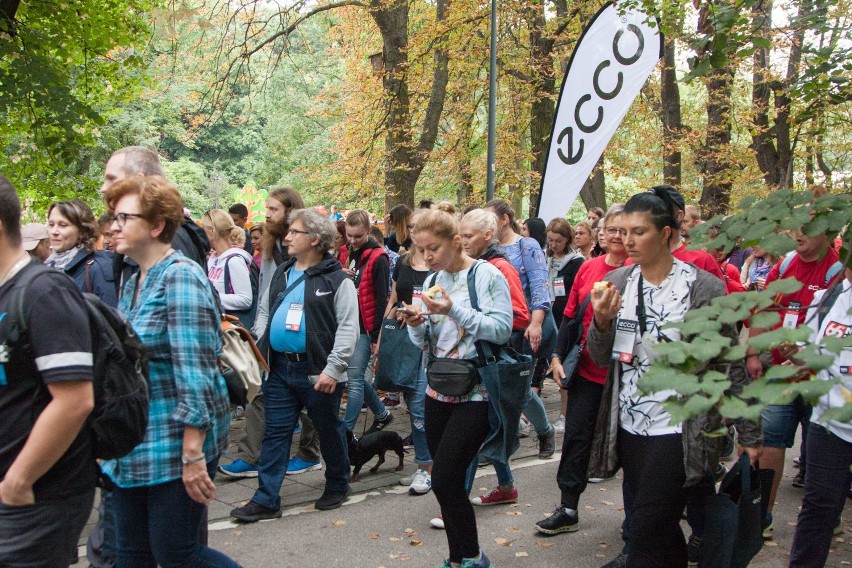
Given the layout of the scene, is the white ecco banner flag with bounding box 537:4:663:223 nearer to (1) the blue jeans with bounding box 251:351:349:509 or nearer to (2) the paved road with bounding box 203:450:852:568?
(2) the paved road with bounding box 203:450:852:568

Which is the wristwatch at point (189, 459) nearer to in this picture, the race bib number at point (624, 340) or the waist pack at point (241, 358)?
the waist pack at point (241, 358)

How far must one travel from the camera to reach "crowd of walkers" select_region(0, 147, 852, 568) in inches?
103

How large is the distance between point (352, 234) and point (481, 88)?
13280 mm

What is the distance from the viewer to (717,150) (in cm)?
2131

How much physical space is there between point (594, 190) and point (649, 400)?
19.0 meters

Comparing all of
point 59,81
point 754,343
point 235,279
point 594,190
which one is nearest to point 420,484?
point 235,279

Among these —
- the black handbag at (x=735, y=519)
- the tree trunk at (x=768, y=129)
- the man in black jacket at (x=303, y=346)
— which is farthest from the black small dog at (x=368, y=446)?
the tree trunk at (x=768, y=129)

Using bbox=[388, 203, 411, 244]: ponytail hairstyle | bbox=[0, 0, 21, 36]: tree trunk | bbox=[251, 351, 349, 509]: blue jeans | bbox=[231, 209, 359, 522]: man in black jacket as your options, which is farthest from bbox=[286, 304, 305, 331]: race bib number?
bbox=[0, 0, 21, 36]: tree trunk

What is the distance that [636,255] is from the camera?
13.5 feet

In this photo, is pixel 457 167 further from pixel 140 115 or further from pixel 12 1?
pixel 12 1

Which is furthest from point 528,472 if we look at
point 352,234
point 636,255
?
point 636,255

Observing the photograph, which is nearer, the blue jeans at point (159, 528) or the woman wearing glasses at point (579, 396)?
the blue jeans at point (159, 528)

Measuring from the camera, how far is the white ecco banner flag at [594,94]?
9.58 meters

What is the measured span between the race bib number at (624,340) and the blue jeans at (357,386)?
A: 3327 mm
